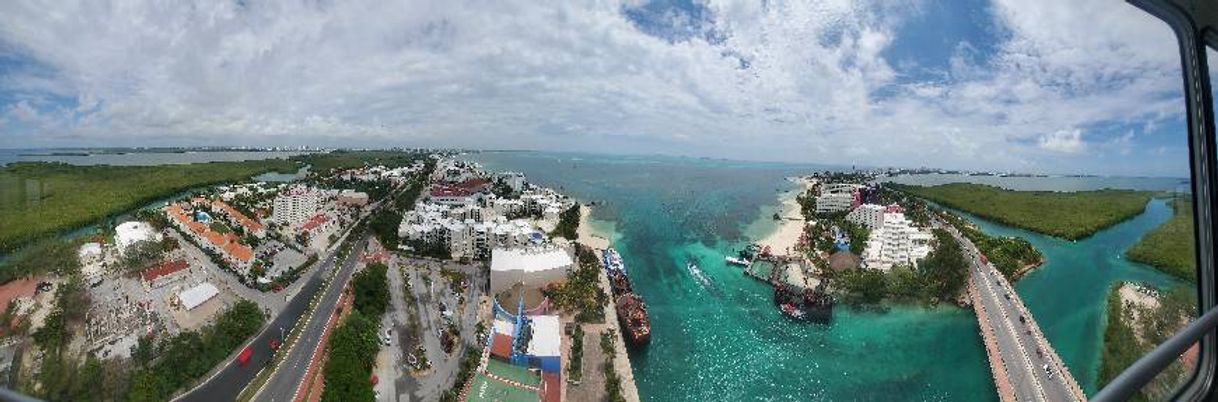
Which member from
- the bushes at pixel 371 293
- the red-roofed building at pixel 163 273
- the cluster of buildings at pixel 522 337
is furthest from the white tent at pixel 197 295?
the cluster of buildings at pixel 522 337

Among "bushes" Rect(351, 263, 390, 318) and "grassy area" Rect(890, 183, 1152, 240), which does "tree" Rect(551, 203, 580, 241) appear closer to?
"bushes" Rect(351, 263, 390, 318)

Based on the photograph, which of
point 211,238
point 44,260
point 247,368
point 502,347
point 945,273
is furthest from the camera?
point 945,273

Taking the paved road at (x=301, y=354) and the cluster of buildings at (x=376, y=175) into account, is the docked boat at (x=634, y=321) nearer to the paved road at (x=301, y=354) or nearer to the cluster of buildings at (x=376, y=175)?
the paved road at (x=301, y=354)

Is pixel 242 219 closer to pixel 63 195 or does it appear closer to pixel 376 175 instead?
pixel 63 195

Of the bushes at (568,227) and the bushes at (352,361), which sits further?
the bushes at (568,227)

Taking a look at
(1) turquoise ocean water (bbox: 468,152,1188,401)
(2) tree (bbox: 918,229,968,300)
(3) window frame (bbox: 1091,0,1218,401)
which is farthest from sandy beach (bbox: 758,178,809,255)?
(3) window frame (bbox: 1091,0,1218,401)

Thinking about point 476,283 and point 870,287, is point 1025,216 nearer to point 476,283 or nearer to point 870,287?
point 870,287

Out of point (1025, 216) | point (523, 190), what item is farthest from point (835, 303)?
point (523, 190)

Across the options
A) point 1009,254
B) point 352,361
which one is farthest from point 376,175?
point 1009,254
